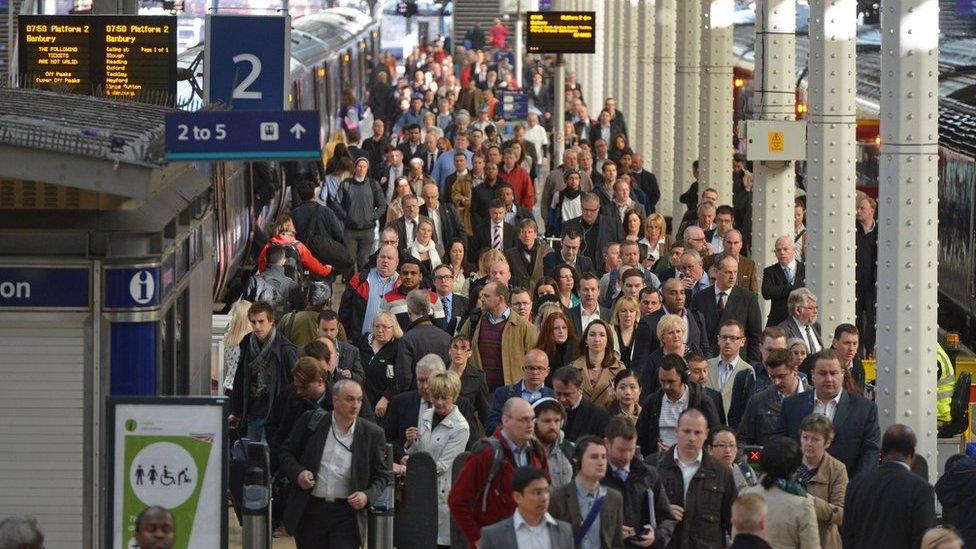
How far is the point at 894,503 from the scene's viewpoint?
955cm

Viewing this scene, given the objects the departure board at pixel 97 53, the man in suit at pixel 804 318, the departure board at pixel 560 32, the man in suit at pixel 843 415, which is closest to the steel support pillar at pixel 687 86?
the departure board at pixel 560 32

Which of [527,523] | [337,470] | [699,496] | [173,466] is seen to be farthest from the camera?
[337,470]

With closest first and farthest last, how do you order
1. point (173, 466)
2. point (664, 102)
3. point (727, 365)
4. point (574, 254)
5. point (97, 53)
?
point (173, 466)
point (727, 365)
point (574, 254)
point (97, 53)
point (664, 102)

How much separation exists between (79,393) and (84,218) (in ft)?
2.63

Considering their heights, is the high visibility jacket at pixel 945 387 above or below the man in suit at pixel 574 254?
below

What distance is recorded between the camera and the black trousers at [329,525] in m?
10.5

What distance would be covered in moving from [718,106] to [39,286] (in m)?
15.2

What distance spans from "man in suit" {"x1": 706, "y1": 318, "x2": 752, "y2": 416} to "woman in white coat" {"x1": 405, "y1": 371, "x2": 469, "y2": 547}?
1930mm

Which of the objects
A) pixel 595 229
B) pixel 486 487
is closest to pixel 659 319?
pixel 486 487

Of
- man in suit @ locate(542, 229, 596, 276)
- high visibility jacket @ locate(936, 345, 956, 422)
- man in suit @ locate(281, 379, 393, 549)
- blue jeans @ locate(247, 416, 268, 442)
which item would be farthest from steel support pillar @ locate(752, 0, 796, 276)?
man in suit @ locate(281, 379, 393, 549)

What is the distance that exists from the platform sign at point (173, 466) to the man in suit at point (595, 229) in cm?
977

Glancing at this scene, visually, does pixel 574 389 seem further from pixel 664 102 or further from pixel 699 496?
pixel 664 102

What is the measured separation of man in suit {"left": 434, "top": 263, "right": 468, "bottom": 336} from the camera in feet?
50.6

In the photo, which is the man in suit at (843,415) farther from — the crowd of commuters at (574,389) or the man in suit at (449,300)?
the man in suit at (449,300)
